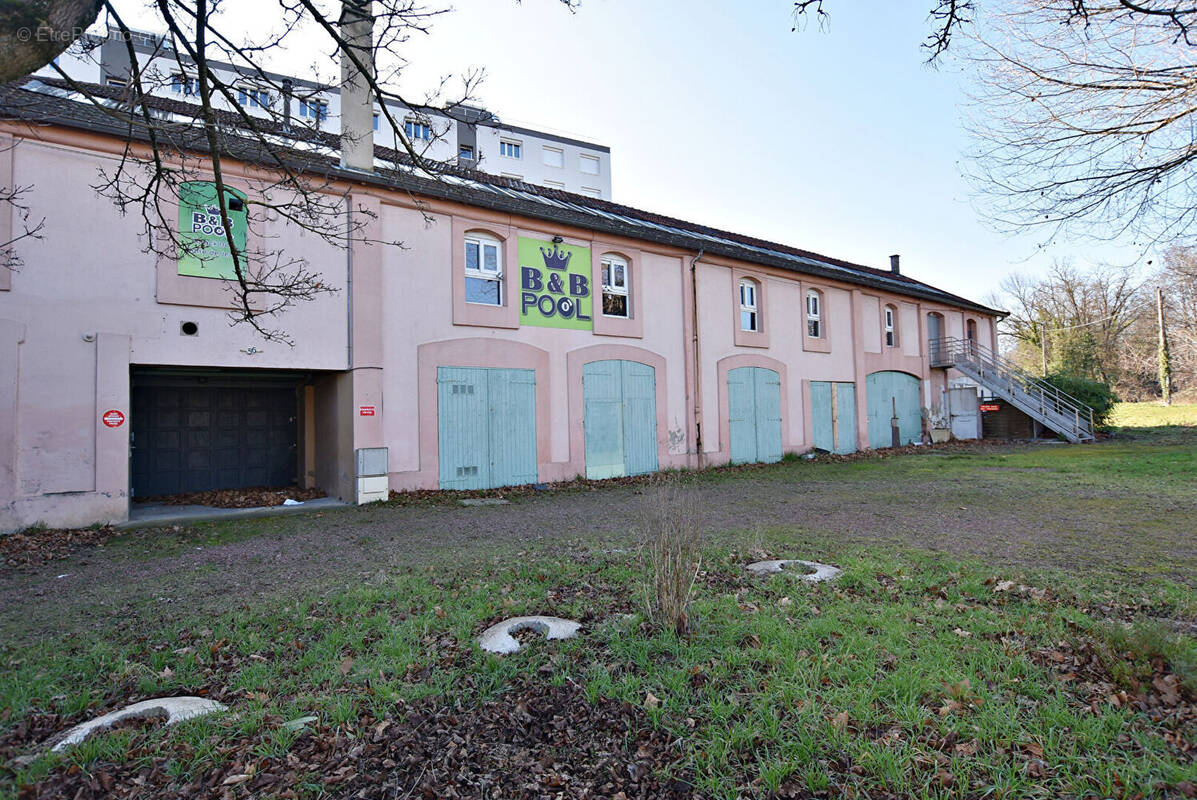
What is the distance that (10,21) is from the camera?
2795 millimetres

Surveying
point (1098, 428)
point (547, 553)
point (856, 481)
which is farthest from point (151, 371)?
point (1098, 428)

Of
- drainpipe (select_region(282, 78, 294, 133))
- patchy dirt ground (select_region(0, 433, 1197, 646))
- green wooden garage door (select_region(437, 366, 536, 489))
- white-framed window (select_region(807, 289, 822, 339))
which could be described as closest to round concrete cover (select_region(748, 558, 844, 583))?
patchy dirt ground (select_region(0, 433, 1197, 646))

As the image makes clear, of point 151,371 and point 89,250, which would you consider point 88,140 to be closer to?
point 89,250

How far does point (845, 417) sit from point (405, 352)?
14202 mm

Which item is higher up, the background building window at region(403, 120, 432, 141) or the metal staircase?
the background building window at region(403, 120, 432, 141)

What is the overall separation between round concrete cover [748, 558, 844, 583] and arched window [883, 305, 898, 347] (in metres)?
18.5

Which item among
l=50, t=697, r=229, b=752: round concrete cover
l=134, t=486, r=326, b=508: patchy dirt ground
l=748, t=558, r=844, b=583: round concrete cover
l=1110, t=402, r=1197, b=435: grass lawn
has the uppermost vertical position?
l=1110, t=402, r=1197, b=435: grass lawn

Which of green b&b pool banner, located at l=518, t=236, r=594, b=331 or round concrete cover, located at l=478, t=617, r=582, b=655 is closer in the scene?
round concrete cover, located at l=478, t=617, r=582, b=655

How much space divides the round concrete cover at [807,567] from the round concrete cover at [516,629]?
1.98m

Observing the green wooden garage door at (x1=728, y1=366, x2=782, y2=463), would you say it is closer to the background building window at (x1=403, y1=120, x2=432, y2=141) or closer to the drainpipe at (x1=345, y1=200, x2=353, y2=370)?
the drainpipe at (x1=345, y1=200, x2=353, y2=370)

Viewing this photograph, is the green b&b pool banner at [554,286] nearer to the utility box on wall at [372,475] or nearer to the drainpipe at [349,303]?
the drainpipe at [349,303]

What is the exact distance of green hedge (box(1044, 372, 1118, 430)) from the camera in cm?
2286

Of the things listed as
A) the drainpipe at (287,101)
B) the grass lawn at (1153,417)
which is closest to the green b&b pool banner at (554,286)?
the drainpipe at (287,101)

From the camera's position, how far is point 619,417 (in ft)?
47.3
